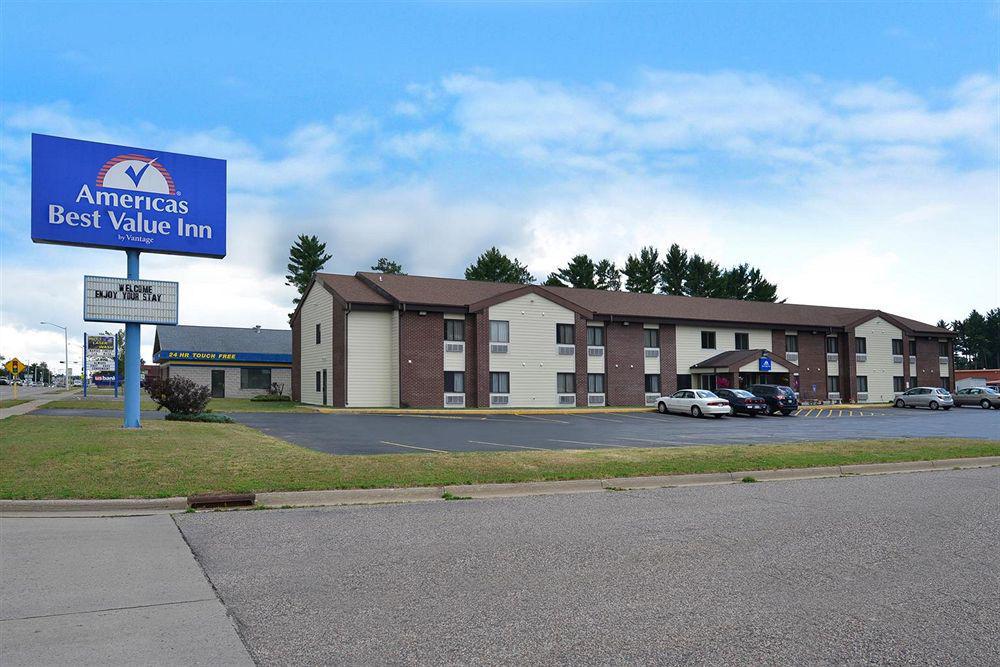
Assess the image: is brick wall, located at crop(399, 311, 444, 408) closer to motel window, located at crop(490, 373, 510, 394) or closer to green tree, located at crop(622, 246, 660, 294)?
motel window, located at crop(490, 373, 510, 394)

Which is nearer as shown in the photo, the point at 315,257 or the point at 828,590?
the point at 828,590

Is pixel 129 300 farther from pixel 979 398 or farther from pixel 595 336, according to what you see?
pixel 979 398

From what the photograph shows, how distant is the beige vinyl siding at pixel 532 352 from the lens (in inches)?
1666

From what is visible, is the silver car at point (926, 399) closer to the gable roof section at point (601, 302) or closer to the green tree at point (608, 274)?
the gable roof section at point (601, 302)

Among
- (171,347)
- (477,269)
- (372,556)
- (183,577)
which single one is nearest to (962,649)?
(372,556)

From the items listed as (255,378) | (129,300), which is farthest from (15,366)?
(129,300)

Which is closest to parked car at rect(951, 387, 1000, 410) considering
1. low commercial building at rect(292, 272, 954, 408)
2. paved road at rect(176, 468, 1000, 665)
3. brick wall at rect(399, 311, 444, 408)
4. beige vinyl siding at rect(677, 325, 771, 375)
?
low commercial building at rect(292, 272, 954, 408)

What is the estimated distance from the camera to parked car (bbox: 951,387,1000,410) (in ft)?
167

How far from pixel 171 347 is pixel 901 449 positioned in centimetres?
5505

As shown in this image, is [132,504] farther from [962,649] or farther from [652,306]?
[652,306]

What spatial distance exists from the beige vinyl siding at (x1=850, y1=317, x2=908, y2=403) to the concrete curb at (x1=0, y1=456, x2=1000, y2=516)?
4482cm

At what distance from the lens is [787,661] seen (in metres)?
4.62

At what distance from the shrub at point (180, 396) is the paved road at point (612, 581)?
16.7m

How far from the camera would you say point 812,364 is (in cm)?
5394
